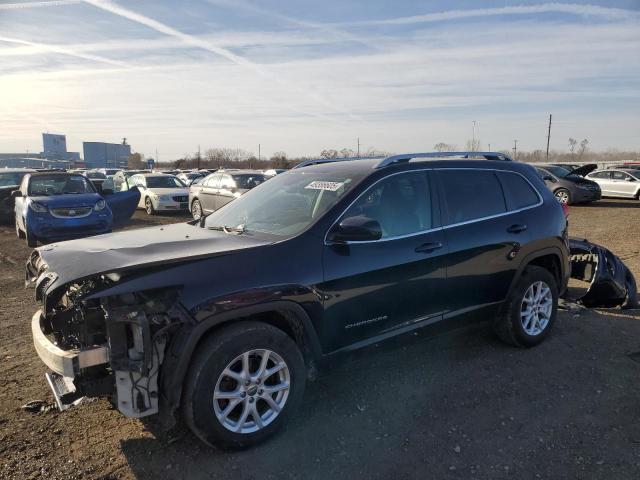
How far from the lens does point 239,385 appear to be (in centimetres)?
305

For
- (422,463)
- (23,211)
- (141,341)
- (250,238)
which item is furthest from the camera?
(23,211)

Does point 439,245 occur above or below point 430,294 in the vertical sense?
above

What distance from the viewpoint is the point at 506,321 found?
15.0 feet

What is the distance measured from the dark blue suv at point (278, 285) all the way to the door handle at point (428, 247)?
0.01 metres

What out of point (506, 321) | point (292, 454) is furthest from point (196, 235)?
point (506, 321)

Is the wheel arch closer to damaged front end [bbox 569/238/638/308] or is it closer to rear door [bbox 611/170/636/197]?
damaged front end [bbox 569/238/638/308]

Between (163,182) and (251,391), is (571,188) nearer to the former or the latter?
(163,182)

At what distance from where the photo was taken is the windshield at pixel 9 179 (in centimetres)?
1443

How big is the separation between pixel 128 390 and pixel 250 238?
49.9 inches

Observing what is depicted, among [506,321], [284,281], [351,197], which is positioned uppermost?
[351,197]

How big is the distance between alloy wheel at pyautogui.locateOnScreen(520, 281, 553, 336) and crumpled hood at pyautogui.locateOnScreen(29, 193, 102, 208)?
30.1ft

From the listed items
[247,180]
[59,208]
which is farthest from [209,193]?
[59,208]

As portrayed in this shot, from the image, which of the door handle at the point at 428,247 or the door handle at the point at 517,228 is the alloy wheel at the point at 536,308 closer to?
the door handle at the point at 517,228

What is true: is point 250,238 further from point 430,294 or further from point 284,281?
point 430,294
